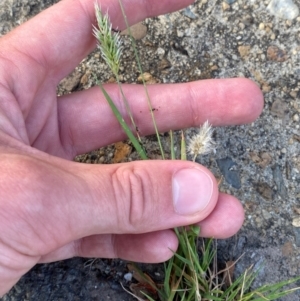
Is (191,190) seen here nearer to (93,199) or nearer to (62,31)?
(93,199)

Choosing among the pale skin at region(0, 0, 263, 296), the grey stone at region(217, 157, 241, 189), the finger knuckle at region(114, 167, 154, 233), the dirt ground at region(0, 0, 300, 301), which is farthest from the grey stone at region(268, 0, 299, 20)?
the finger knuckle at region(114, 167, 154, 233)

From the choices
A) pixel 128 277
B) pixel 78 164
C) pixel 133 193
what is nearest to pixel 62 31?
pixel 78 164

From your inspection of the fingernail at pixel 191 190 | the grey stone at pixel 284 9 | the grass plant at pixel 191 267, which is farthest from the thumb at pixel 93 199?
the grey stone at pixel 284 9

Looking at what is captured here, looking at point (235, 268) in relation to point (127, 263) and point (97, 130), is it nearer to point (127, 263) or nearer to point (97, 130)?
point (127, 263)

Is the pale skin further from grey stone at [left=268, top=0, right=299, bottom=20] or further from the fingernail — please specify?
grey stone at [left=268, top=0, right=299, bottom=20]

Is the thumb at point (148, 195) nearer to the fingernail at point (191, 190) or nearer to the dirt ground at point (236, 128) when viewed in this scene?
the fingernail at point (191, 190)

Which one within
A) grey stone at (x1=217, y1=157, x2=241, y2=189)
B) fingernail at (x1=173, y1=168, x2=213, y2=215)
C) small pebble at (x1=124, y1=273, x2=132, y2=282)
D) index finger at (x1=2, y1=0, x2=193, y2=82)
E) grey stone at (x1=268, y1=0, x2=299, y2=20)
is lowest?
small pebble at (x1=124, y1=273, x2=132, y2=282)

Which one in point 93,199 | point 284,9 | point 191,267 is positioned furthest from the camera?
point 284,9
